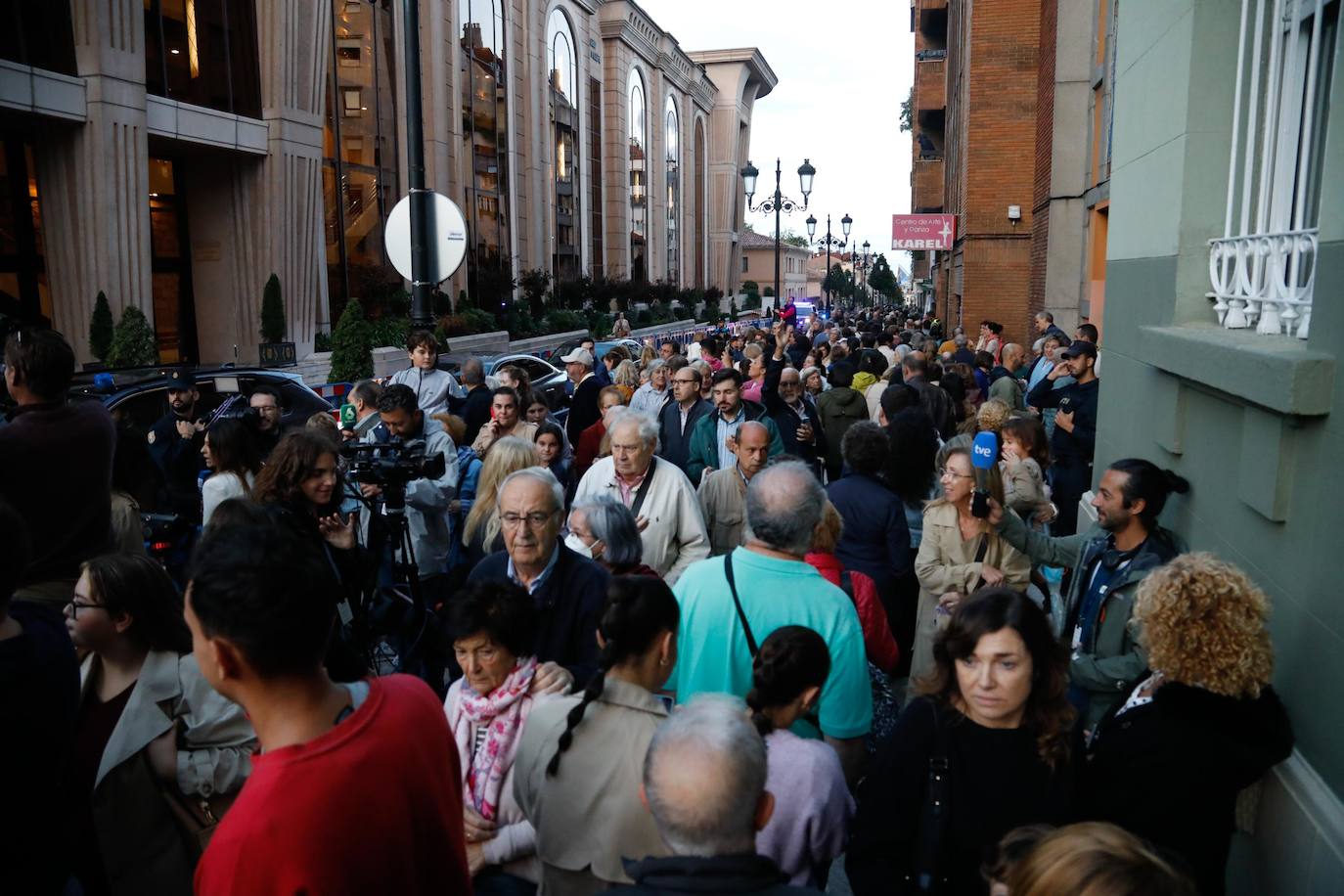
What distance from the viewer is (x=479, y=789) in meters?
3.03

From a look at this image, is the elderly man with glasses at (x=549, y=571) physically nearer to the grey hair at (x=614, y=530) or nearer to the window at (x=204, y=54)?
the grey hair at (x=614, y=530)

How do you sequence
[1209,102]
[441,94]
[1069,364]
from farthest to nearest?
1. [441,94]
2. [1069,364]
3. [1209,102]

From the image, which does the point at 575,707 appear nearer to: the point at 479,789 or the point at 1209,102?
the point at 479,789

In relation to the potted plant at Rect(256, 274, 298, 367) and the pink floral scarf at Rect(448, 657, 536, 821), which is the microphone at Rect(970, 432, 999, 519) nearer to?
the pink floral scarf at Rect(448, 657, 536, 821)

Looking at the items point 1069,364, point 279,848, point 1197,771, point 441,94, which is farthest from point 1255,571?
point 441,94

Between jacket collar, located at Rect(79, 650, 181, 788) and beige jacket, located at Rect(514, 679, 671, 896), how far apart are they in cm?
127

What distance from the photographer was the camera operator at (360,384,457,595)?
6070 mm

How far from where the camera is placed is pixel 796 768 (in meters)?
2.71

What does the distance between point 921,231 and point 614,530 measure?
77.0 ft

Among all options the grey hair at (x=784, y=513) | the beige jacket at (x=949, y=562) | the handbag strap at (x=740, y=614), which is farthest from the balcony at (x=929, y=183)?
the handbag strap at (x=740, y=614)

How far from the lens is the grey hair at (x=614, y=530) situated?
13.4ft

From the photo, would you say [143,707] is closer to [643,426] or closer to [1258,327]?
[643,426]

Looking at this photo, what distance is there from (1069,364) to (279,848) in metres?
8.30

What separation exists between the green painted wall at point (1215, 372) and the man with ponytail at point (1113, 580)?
37 centimetres
